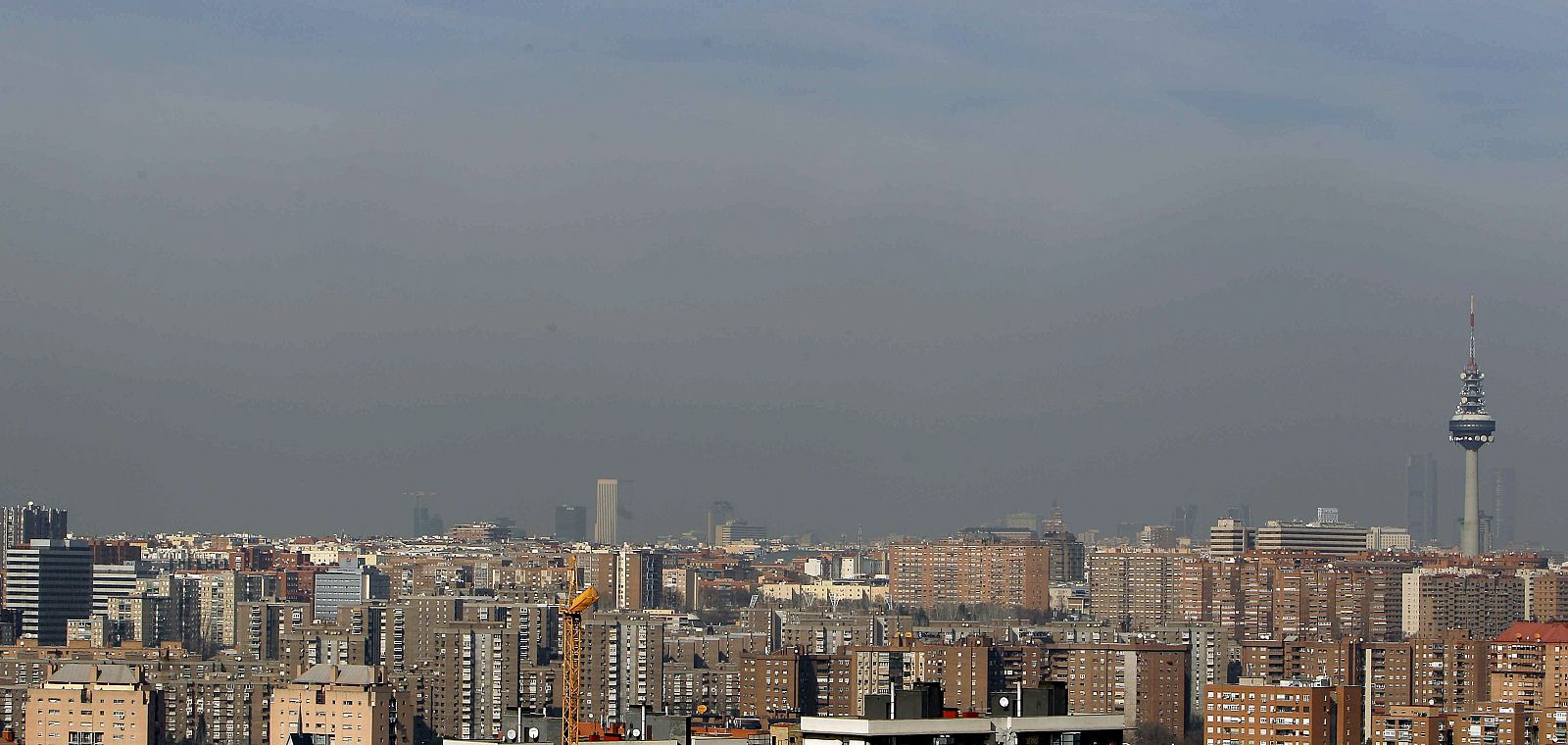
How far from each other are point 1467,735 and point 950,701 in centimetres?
1034

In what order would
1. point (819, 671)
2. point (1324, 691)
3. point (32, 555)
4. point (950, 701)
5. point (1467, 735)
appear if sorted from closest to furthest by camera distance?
point (1467, 735), point (1324, 691), point (950, 701), point (819, 671), point (32, 555)

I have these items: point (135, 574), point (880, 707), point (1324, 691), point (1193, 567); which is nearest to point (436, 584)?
point (135, 574)

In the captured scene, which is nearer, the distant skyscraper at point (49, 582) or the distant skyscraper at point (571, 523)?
the distant skyscraper at point (49, 582)

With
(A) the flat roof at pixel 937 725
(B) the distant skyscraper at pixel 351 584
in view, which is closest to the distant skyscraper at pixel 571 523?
(B) the distant skyscraper at pixel 351 584

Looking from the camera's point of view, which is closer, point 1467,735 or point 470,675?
point 1467,735

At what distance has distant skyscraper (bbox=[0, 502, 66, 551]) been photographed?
8500 cm

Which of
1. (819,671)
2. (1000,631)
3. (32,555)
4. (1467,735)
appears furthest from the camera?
(32,555)

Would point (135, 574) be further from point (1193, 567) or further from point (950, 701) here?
point (950, 701)

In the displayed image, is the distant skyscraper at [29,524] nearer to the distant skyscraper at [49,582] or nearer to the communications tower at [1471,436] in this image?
the distant skyscraper at [49,582]

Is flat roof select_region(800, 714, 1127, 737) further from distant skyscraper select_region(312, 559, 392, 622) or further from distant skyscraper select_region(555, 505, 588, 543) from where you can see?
distant skyscraper select_region(555, 505, 588, 543)

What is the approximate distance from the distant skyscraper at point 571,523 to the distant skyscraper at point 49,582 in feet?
136

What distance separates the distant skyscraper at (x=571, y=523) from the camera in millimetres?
121375

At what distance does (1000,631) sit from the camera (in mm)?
59438

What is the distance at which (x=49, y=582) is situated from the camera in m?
77.8
